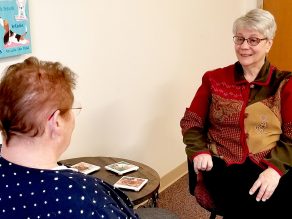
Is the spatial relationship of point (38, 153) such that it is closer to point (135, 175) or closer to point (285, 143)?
point (135, 175)

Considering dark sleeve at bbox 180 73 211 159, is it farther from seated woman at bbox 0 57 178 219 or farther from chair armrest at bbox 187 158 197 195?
seated woman at bbox 0 57 178 219

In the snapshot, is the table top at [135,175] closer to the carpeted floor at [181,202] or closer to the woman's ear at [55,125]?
the woman's ear at [55,125]

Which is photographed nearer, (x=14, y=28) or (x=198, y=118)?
(x=14, y=28)

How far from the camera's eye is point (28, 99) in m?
0.96

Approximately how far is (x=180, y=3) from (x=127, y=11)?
2.08 ft

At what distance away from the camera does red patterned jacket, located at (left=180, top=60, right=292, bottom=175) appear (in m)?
1.92

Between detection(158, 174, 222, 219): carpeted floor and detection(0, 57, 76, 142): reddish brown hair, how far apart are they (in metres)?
1.90

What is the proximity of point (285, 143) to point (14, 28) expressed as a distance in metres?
1.32

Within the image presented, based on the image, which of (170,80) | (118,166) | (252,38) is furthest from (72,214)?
(170,80)

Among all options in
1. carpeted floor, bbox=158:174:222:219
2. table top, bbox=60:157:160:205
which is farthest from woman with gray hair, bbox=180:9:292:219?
carpeted floor, bbox=158:174:222:219

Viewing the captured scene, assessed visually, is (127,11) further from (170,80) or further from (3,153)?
(3,153)

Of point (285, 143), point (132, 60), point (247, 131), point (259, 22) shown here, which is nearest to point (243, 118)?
point (247, 131)

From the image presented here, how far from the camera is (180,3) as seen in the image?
2934 mm

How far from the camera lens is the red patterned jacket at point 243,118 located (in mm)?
1916
